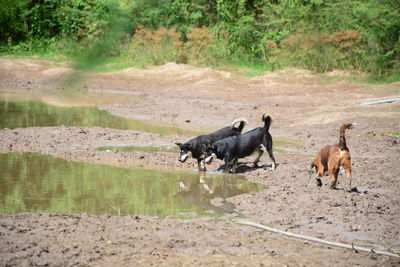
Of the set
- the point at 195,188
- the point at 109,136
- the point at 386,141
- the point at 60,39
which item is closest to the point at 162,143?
the point at 109,136

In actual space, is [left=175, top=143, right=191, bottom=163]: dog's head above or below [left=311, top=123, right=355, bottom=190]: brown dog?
below

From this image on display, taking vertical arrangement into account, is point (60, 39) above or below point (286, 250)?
above

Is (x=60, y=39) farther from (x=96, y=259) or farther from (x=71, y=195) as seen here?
(x=71, y=195)

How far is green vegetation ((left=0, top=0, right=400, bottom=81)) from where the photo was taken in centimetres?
160

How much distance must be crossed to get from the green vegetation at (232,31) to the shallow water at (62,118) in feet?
6.96

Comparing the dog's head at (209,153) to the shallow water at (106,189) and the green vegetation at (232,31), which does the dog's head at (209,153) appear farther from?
the green vegetation at (232,31)

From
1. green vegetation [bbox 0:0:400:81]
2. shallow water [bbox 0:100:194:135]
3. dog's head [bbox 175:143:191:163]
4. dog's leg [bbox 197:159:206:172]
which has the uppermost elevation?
green vegetation [bbox 0:0:400:81]

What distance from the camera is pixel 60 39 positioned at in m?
2.05

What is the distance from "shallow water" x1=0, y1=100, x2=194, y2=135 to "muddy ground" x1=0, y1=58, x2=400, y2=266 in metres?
0.97

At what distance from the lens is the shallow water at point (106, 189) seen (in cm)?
795

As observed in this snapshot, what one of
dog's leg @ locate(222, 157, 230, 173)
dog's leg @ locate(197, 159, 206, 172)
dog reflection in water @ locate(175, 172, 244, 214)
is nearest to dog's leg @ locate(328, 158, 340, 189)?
dog reflection in water @ locate(175, 172, 244, 214)

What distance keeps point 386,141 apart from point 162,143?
527 centimetres

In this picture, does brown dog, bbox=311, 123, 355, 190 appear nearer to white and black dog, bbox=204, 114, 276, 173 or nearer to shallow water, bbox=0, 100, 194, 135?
white and black dog, bbox=204, 114, 276, 173

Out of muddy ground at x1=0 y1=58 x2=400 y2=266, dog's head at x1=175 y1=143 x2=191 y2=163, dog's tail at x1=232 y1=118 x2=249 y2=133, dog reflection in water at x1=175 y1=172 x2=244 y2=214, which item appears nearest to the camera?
muddy ground at x1=0 y1=58 x2=400 y2=266
